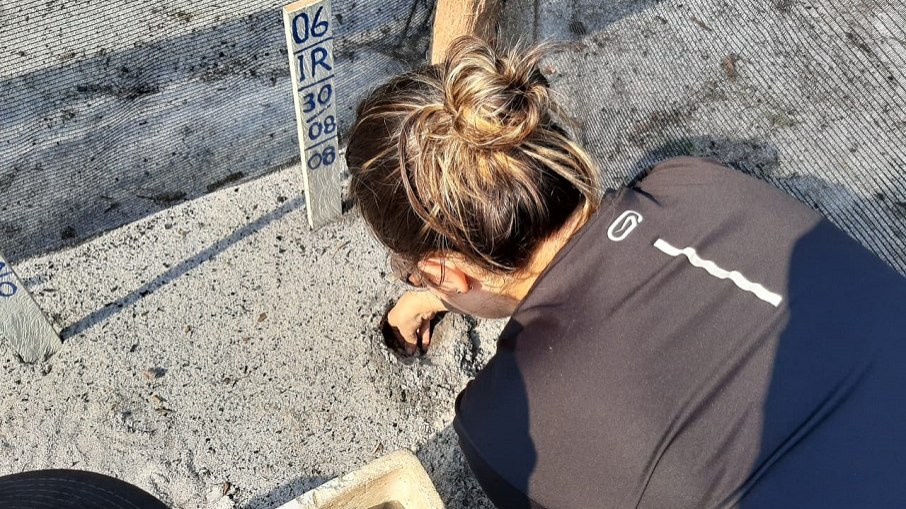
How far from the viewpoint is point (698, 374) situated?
943mm

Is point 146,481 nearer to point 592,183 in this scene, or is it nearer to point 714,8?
point 592,183

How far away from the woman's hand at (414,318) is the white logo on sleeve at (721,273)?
0.64 metres

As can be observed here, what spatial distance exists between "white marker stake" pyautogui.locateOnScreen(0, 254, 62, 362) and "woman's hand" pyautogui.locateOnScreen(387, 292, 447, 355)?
739 millimetres

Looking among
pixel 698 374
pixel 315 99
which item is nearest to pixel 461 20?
pixel 315 99

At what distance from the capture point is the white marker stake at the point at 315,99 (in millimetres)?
1411

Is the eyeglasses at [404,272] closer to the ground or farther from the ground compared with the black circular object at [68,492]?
farther from the ground

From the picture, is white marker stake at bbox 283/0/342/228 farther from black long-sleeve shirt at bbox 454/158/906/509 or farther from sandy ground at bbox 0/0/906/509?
black long-sleeve shirt at bbox 454/158/906/509

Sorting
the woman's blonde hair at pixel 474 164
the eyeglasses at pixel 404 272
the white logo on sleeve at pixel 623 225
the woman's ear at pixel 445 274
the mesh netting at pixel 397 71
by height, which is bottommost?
the mesh netting at pixel 397 71

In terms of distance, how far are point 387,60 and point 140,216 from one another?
77cm

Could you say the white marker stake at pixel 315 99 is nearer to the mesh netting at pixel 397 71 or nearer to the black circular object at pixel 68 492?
the mesh netting at pixel 397 71

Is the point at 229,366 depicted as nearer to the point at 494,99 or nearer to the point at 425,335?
the point at 425,335

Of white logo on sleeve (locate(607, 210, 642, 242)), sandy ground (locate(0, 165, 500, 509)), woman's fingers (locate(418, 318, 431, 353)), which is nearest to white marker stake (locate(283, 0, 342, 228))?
sandy ground (locate(0, 165, 500, 509))

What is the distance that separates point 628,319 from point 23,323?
1.27m

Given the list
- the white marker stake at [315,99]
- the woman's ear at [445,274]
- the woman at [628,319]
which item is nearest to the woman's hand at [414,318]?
the white marker stake at [315,99]
